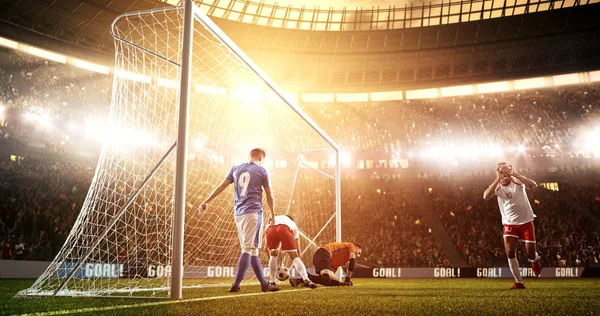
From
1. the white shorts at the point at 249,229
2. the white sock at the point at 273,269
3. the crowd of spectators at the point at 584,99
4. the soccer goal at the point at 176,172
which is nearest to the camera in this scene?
the soccer goal at the point at 176,172

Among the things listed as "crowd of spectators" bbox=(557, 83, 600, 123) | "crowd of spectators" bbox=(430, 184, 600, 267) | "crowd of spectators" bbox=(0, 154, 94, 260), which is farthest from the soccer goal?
"crowd of spectators" bbox=(557, 83, 600, 123)

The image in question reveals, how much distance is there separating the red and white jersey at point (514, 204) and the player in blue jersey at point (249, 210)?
3927 millimetres

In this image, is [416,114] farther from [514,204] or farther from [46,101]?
[514,204]

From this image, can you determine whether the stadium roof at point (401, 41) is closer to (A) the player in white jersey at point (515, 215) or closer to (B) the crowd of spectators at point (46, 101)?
(B) the crowd of spectators at point (46, 101)

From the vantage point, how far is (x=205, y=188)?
49.0ft

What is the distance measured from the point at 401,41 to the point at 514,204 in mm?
22054

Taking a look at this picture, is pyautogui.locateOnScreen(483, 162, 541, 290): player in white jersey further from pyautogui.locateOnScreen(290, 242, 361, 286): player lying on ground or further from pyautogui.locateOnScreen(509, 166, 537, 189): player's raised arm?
pyautogui.locateOnScreen(290, 242, 361, 286): player lying on ground

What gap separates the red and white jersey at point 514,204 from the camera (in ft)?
23.4

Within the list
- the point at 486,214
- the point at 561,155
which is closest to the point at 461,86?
the point at 561,155

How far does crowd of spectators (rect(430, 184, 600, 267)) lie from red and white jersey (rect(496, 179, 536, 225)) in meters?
14.3

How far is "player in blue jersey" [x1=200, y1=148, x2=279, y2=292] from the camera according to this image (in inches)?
219

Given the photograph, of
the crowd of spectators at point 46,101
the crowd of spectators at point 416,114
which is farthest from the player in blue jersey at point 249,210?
the crowd of spectators at point 416,114

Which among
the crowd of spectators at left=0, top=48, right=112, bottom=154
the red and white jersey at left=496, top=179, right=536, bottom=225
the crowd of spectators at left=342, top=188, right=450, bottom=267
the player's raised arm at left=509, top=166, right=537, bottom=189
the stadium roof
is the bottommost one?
the crowd of spectators at left=342, top=188, right=450, bottom=267

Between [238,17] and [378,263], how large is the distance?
1754 cm
